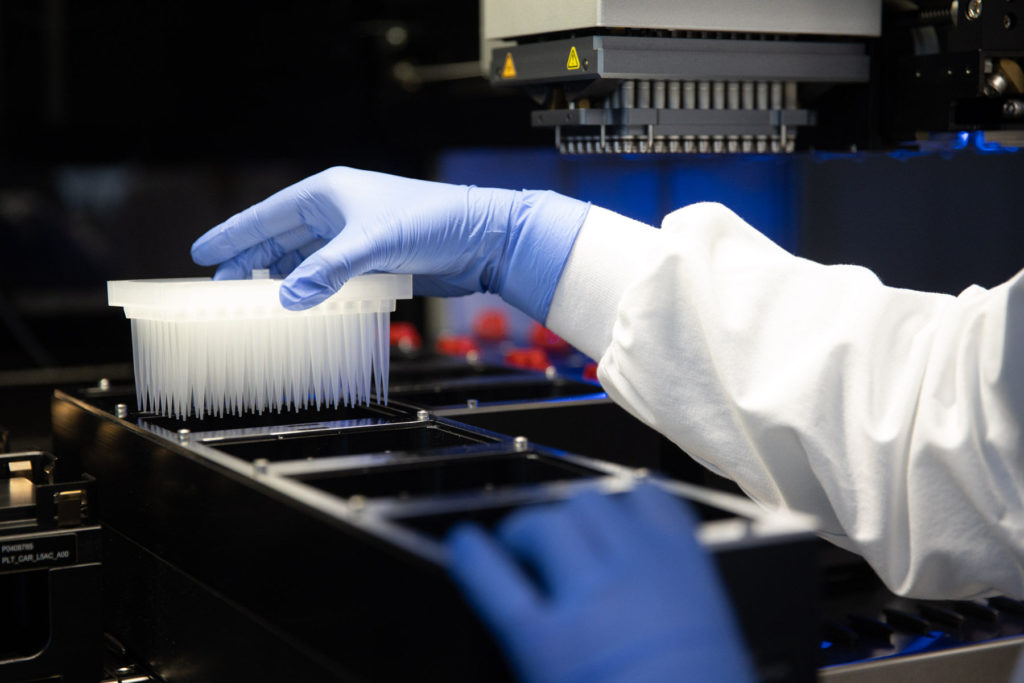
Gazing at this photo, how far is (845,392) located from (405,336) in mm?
1992

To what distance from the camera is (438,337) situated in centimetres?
320

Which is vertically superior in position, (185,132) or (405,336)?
(185,132)

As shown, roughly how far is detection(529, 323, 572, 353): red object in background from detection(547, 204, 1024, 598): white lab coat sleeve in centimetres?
167

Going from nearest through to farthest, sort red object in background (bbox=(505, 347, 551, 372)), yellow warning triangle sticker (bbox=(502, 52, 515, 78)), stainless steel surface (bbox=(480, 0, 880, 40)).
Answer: stainless steel surface (bbox=(480, 0, 880, 40)) < yellow warning triangle sticker (bbox=(502, 52, 515, 78)) < red object in background (bbox=(505, 347, 551, 372))

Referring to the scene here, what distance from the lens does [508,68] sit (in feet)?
5.35

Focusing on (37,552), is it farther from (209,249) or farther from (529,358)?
(529,358)

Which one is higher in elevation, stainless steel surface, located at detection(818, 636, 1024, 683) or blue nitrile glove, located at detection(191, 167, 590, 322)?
blue nitrile glove, located at detection(191, 167, 590, 322)

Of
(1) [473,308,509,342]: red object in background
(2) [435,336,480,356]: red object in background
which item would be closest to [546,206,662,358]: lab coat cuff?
(2) [435,336,480,356]: red object in background

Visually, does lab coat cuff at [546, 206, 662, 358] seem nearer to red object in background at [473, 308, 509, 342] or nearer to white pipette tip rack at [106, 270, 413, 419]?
white pipette tip rack at [106, 270, 413, 419]

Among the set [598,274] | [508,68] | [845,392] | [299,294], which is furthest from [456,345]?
[845,392]

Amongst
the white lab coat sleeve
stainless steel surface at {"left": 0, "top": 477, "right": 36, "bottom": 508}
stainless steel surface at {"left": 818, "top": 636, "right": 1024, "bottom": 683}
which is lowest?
stainless steel surface at {"left": 818, "top": 636, "right": 1024, "bottom": 683}

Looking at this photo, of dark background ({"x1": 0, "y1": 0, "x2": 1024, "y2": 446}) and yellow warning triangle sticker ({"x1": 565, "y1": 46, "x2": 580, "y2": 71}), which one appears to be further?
dark background ({"x1": 0, "y1": 0, "x2": 1024, "y2": 446})

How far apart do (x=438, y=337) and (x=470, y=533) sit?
99.0 inches

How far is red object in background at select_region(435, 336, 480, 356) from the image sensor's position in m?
2.95
